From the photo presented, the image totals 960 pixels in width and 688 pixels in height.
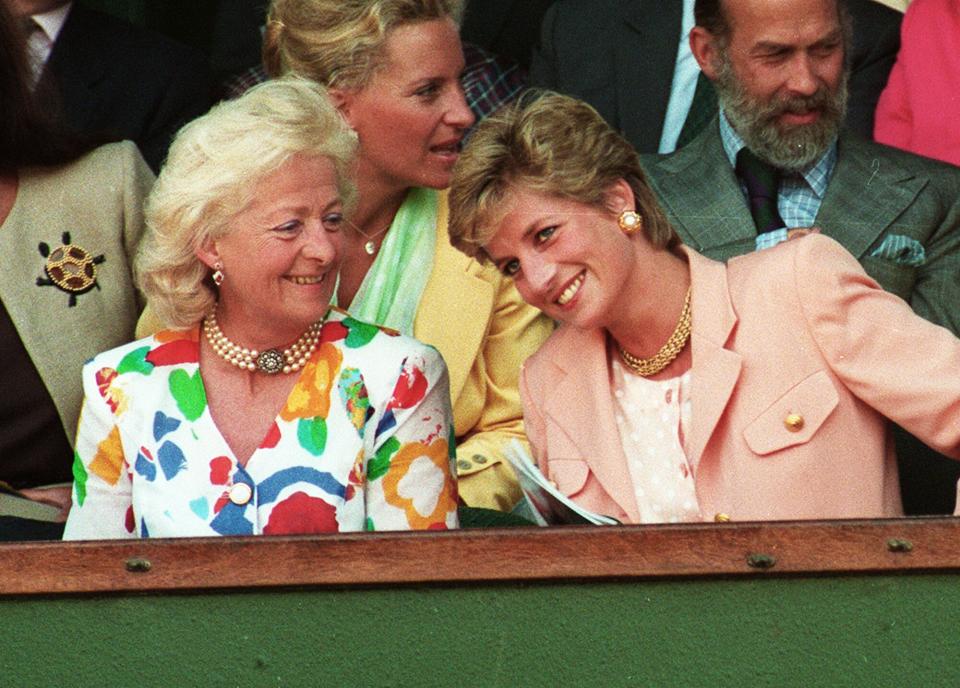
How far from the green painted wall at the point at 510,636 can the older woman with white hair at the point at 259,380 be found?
621 millimetres

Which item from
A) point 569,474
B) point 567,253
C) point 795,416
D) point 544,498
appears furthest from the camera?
point 569,474

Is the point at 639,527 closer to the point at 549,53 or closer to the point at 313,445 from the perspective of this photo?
the point at 313,445

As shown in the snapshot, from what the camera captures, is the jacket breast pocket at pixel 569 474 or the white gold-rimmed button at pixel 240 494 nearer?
the white gold-rimmed button at pixel 240 494

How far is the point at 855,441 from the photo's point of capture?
3082mm

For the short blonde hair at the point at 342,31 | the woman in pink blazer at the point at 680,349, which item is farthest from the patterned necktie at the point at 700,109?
the woman in pink blazer at the point at 680,349

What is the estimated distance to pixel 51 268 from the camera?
11.9 feet

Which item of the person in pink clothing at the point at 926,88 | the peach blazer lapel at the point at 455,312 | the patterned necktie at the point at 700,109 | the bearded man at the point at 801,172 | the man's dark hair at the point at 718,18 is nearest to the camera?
the peach blazer lapel at the point at 455,312

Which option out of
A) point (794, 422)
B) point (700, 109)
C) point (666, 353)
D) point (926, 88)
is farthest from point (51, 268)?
point (926, 88)

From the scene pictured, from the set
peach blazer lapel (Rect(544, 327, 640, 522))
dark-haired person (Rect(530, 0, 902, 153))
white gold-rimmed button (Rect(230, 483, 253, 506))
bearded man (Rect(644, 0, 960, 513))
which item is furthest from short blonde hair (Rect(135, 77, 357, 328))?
dark-haired person (Rect(530, 0, 902, 153))

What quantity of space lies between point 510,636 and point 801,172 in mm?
1786

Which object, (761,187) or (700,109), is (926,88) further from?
(761,187)

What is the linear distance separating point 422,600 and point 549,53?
7.94 feet

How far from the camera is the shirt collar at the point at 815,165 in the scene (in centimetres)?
402

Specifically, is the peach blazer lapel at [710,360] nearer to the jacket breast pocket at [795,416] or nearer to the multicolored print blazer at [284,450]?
the jacket breast pocket at [795,416]
